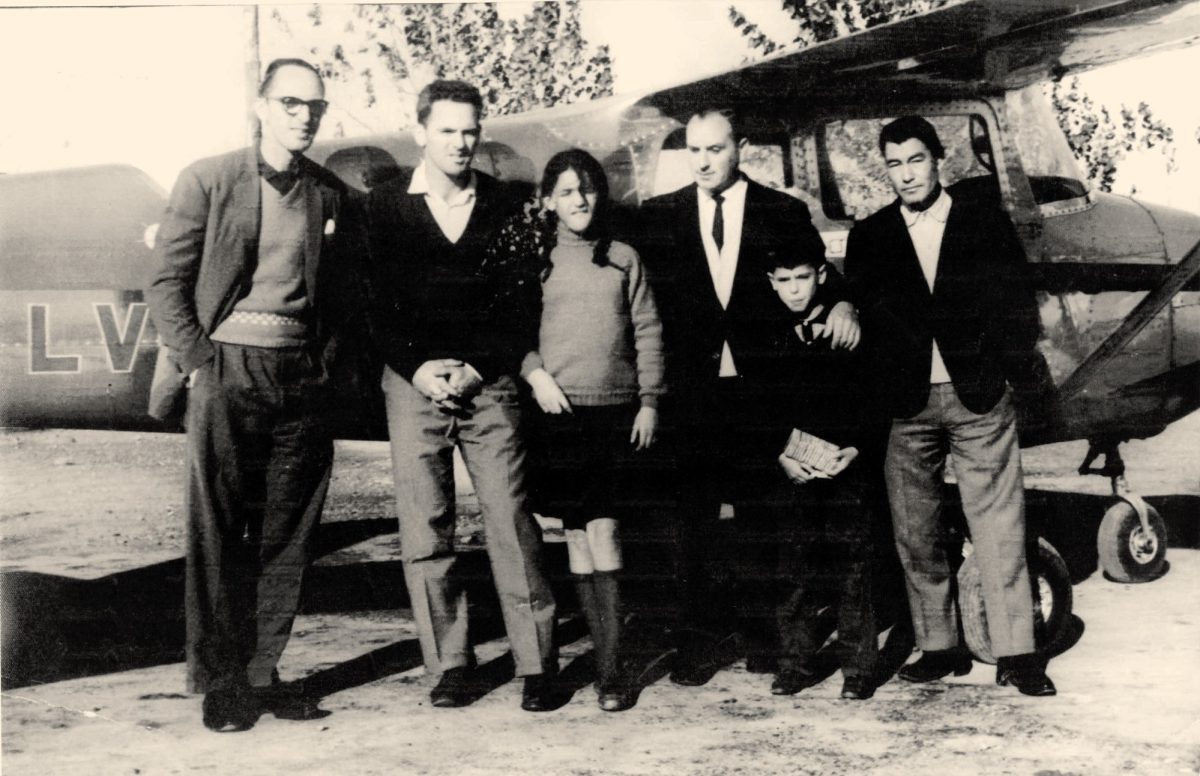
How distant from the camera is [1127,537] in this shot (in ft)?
20.2

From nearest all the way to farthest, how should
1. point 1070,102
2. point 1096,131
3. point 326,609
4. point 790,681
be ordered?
point 790,681
point 326,609
point 1096,131
point 1070,102

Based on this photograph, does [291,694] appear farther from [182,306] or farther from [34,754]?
[182,306]

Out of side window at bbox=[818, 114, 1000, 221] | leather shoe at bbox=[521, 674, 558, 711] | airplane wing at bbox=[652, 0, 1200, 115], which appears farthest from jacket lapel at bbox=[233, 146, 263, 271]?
side window at bbox=[818, 114, 1000, 221]

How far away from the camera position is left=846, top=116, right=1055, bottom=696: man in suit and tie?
4223mm

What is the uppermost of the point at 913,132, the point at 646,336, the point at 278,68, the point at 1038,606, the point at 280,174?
the point at 278,68

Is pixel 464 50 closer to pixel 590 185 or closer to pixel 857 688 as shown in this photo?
pixel 590 185

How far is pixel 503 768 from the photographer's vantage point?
3566 mm

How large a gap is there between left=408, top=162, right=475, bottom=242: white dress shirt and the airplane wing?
1.36 metres

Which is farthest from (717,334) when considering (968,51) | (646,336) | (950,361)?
(968,51)

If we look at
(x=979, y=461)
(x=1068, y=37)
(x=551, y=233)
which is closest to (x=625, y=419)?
(x=551, y=233)

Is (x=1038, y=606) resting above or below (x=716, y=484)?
below

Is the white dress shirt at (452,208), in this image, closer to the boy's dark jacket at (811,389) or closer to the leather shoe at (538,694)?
the boy's dark jacket at (811,389)

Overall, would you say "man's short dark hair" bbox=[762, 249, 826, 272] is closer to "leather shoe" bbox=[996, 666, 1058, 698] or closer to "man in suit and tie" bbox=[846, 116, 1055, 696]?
"man in suit and tie" bbox=[846, 116, 1055, 696]

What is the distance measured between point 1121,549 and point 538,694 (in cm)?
375
